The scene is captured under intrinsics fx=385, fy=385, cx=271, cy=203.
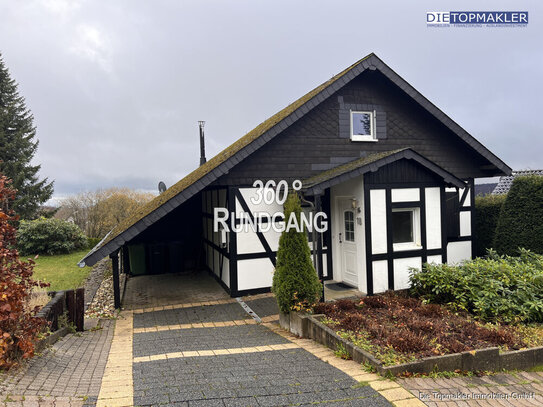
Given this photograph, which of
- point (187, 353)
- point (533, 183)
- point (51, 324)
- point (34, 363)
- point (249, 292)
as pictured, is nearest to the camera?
point (34, 363)

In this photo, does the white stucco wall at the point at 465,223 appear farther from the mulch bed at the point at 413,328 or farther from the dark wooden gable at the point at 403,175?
the mulch bed at the point at 413,328

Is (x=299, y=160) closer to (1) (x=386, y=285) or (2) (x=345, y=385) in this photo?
(1) (x=386, y=285)

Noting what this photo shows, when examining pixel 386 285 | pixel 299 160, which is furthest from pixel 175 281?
pixel 386 285

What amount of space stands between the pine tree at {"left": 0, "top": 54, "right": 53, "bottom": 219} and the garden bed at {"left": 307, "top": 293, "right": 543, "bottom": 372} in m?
28.0

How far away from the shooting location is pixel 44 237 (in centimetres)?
1948

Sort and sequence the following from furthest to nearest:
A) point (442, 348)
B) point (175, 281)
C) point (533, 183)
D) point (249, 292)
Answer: point (175, 281) → point (533, 183) → point (249, 292) → point (442, 348)

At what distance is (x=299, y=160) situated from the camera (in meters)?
10.2

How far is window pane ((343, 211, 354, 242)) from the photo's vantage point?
9.67 meters

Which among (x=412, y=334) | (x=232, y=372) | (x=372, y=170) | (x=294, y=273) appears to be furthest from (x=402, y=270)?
(x=232, y=372)

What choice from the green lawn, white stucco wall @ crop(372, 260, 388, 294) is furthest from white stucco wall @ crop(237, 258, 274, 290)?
the green lawn

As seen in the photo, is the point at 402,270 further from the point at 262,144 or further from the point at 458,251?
the point at 262,144

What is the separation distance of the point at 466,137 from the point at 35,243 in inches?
781

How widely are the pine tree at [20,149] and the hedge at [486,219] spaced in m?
28.3

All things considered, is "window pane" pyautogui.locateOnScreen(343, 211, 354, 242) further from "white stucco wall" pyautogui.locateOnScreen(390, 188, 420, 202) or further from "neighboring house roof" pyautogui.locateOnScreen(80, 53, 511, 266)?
"neighboring house roof" pyautogui.locateOnScreen(80, 53, 511, 266)
